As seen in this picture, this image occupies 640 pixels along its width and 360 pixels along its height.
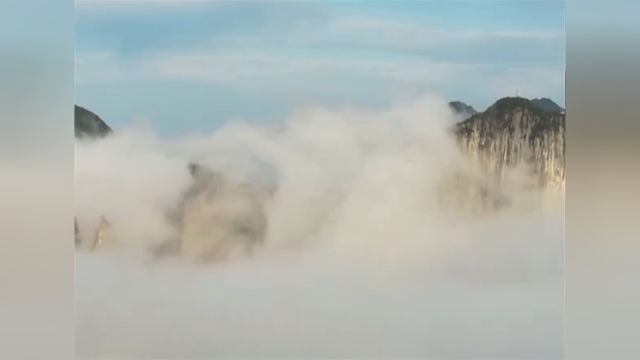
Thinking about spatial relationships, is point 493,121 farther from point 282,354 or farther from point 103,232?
point 103,232

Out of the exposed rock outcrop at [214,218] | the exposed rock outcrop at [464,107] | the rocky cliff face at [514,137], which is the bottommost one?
the exposed rock outcrop at [214,218]

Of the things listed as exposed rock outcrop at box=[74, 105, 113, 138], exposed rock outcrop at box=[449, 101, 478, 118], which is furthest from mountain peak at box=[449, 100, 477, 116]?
exposed rock outcrop at box=[74, 105, 113, 138]

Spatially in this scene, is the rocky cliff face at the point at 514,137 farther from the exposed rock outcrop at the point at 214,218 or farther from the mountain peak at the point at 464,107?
the exposed rock outcrop at the point at 214,218

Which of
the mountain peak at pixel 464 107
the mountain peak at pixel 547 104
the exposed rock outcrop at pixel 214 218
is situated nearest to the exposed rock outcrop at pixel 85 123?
the exposed rock outcrop at pixel 214 218

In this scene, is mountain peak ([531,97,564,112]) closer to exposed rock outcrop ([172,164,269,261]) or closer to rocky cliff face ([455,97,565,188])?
rocky cliff face ([455,97,565,188])

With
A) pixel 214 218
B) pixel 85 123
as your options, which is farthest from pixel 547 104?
pixel 85 123

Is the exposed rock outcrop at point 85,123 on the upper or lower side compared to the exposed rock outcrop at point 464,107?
lower

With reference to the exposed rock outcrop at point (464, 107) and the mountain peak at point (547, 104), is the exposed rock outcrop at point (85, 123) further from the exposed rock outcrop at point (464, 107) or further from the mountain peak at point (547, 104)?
the mountain peak at point (547, 104)

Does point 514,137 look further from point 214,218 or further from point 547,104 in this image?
point 214,218
